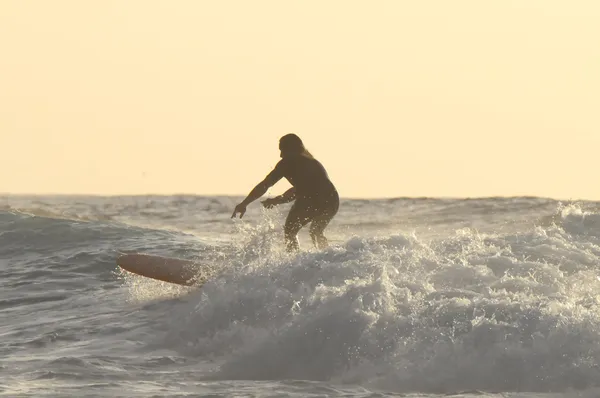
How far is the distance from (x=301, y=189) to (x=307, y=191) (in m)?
0.08

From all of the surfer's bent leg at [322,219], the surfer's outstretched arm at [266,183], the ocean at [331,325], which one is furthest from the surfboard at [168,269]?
the surfer's bent leg at [322,219]

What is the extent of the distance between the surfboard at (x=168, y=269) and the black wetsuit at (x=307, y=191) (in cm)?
120

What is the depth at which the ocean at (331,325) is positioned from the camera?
8148mm

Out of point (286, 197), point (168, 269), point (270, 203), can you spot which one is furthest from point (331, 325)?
point (168, 269)

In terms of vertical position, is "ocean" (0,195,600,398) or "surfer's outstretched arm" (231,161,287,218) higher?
"surfer's outstretched arm" (231,161,287,218)

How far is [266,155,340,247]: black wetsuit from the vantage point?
12.1 m

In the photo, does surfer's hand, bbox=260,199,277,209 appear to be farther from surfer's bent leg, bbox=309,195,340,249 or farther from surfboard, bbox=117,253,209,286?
surfboard, bbox=117,253,209,286

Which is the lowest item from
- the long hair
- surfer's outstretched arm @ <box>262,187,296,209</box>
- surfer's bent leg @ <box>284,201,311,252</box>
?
surfer's bent leg @ <box>284,201,311,252</box>

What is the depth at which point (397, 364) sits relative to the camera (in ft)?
27.6

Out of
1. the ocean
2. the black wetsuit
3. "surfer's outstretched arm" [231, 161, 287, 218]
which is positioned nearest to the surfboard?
the ocean

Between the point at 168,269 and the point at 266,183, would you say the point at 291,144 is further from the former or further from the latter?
the point at 168,269

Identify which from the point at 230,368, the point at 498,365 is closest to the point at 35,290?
the point at 230,368

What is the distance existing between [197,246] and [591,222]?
23.6 feet

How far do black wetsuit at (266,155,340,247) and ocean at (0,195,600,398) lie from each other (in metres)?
0.33
